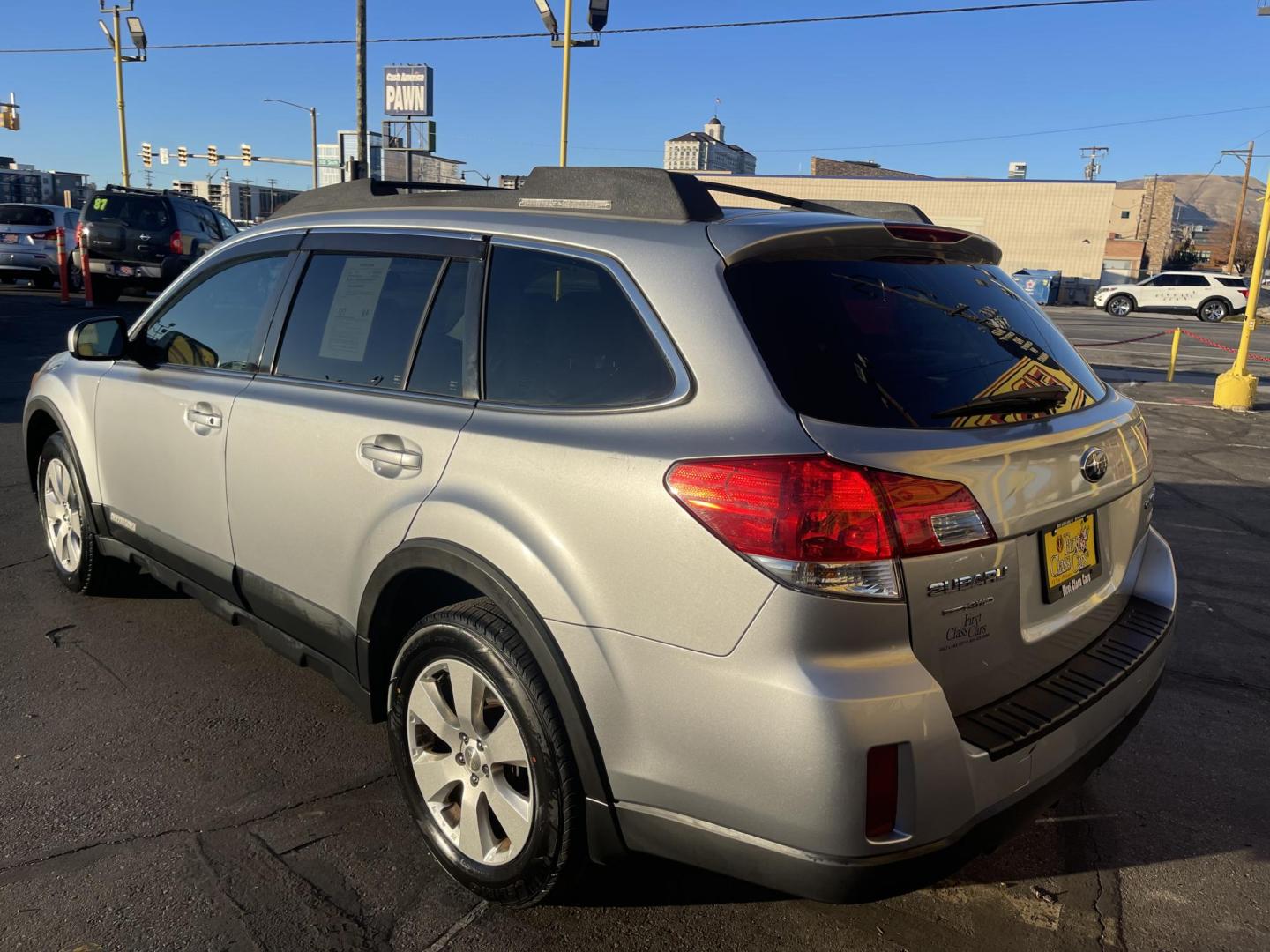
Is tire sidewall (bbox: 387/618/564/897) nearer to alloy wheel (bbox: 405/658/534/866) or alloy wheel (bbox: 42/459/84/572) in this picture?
alloy wheel (bbox: 405/658/534/866)

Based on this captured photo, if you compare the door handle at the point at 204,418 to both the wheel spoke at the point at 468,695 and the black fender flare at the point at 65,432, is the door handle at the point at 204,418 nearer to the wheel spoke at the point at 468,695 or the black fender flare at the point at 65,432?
the black fender flare at the point at 65,432

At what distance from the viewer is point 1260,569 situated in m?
5.66

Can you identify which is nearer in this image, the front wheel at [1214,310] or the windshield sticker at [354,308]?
the windshield sticker at [354,308]

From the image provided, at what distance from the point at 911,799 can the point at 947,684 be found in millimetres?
255

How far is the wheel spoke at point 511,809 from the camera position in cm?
245

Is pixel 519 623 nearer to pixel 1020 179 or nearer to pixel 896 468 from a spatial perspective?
pixel 896 468

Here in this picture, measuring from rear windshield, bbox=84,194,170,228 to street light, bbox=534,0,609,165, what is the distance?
24.9 feet

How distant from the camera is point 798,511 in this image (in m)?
2.00

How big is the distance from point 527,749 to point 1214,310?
4143 cm

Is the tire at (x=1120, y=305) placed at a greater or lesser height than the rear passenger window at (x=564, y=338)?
lesser

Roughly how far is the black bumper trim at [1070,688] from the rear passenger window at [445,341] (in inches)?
62.9

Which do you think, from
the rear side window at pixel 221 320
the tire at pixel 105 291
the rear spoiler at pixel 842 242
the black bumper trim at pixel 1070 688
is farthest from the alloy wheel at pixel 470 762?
the tire at pixel 105 291

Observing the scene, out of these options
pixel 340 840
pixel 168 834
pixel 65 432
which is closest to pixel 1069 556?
pixel 340 840

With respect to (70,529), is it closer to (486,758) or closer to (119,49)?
(486,758)
